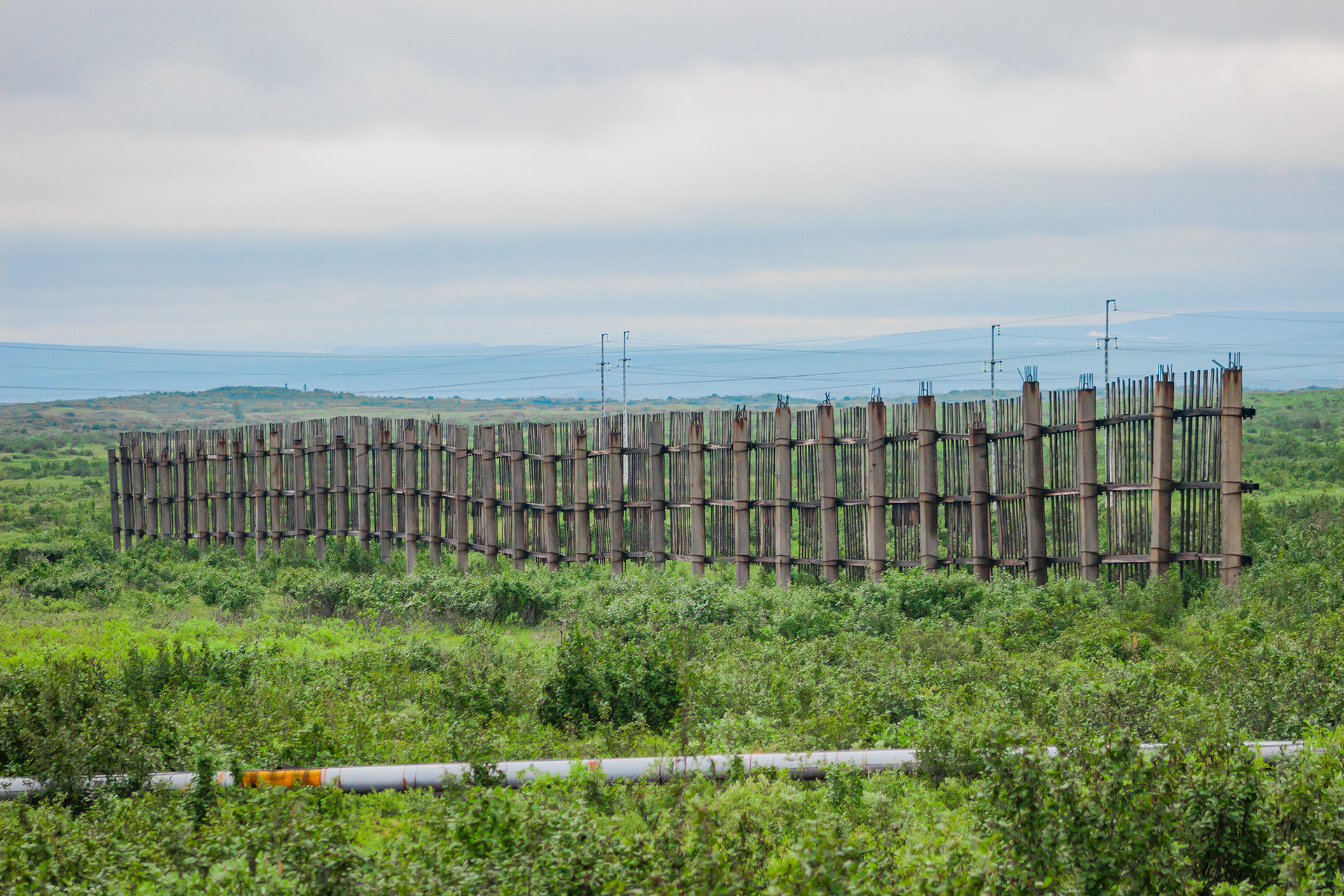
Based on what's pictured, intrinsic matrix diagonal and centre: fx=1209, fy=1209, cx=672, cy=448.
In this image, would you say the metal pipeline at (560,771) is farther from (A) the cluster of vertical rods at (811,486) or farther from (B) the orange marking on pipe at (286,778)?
(A) the cluster of vertical rods at (811,486)

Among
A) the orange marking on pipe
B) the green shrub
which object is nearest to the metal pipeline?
the orange marking on pipe

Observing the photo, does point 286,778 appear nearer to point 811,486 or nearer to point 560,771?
point 560,771

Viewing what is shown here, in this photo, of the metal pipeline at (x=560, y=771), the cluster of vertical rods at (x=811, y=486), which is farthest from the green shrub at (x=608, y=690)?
the cluster of vertical rods at (x=811, y=486)

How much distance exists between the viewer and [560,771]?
7.57 meters

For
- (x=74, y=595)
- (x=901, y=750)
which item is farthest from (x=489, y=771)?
(x=74, y=595)

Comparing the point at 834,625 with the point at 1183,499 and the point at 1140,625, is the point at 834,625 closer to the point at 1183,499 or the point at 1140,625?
the point at 1140,625

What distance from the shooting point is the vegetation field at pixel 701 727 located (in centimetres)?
547

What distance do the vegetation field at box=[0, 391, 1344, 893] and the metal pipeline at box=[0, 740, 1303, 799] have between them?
146mm

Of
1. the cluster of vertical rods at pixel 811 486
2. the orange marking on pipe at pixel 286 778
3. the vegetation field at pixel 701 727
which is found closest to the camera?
the vegetation field at pixel 701 727

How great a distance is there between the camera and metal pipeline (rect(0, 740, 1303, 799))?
24.4 feet

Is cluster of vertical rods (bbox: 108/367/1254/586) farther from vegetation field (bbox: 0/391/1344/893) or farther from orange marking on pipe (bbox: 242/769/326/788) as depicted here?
orange marking on pipe (bbox: 242/769/326/788)

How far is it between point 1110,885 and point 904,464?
33.5ft

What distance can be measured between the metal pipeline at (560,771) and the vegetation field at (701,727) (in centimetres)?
15

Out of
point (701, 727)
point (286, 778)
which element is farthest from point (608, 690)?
point (286, 778)
